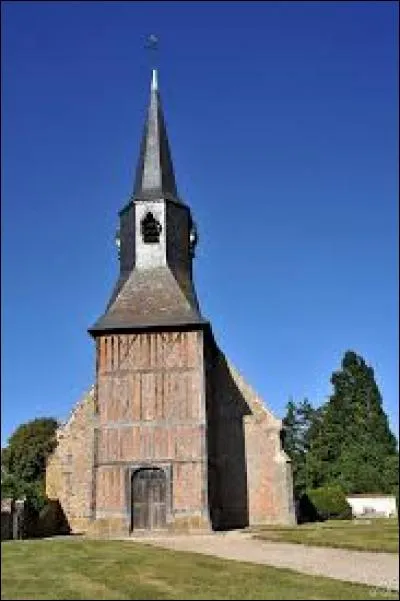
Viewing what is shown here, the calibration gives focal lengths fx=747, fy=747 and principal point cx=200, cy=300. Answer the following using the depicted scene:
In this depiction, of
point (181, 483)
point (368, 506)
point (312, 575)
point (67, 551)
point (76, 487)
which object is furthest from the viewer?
point (368, 506)

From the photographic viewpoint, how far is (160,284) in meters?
32.2

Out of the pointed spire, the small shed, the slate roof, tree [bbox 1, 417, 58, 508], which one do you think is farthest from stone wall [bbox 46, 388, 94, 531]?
the small shed

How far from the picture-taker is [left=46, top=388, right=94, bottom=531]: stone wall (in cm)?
3250

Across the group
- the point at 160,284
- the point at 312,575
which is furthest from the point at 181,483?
the point at 312,575

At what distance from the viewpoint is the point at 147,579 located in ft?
38.2

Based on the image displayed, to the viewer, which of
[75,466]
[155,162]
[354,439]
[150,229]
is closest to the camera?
[150,229]

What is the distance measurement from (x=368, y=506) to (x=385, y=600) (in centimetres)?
4267

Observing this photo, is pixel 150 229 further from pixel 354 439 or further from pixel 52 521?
pixel 354 439

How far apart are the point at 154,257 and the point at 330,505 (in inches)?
665

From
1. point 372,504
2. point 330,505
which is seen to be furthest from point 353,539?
point 372,504

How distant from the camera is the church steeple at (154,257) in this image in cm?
3092

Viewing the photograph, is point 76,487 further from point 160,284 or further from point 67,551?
point 67,551

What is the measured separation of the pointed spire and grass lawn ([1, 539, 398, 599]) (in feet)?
71.5

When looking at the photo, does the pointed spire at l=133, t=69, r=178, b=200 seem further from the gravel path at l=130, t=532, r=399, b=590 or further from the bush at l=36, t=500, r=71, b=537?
the gravel path at l=130, t=532, r=399, b=590
